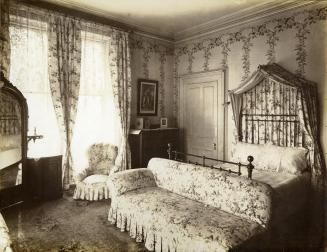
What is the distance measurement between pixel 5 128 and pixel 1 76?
658mm

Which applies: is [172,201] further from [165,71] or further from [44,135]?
[165,71]

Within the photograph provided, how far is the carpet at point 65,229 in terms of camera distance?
298cm

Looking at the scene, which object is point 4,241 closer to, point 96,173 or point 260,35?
point 96,173

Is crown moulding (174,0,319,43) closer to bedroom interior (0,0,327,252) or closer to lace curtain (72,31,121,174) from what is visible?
bedroom interior (0,0,327,252)

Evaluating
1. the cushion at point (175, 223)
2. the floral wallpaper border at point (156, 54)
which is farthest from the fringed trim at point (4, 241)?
the floral wallpaper border at point (156, 54)

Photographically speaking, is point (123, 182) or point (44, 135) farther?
point (44, 135)

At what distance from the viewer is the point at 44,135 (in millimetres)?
4582

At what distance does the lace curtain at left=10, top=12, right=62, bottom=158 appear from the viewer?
13.8 ft

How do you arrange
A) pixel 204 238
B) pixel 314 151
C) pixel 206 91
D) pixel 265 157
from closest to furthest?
pixel 204 238 < pixel 314 151 < pixel 265 157 < pixel 206 91

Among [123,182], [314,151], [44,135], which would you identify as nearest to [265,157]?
[314,151]

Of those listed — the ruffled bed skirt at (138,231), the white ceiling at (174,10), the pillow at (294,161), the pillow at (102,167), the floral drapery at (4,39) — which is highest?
the white ceiling at (174,10)

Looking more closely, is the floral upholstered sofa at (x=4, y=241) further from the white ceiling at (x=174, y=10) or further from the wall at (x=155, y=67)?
the wall at (x=155, y=67)

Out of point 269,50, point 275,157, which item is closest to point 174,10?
point 269,50

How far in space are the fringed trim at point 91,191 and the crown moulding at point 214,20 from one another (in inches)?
122
